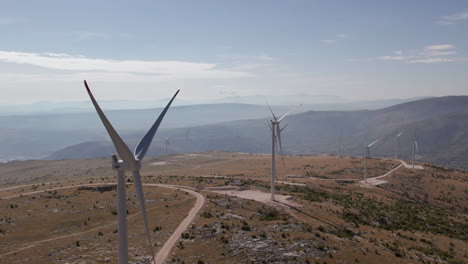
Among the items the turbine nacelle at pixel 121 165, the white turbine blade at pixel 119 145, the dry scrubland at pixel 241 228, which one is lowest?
the dry scrubland at pixel 241 228

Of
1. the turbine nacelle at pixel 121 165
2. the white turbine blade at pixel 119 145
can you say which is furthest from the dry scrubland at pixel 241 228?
the white turbine blade at pixel 119 145

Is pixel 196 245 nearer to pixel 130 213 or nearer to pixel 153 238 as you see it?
pixel 153 238

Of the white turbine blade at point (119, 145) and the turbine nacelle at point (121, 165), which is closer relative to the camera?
the white turbine blade at point (119, 145)

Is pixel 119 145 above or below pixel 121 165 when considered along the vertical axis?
above

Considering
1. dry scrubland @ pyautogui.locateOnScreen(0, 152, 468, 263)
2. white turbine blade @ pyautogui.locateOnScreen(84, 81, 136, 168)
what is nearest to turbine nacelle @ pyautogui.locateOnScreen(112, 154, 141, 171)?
white turbine blade @ pyautogui.locateOnScreen(84, 81, 136, 168)

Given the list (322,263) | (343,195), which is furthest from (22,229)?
(343,195)

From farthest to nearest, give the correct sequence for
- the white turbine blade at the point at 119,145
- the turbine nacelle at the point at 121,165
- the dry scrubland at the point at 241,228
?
the dry scrubland at the point at 241,228 < the turbine nacelle at the point at 121,165 < the white turbine blade at the point at 119,145

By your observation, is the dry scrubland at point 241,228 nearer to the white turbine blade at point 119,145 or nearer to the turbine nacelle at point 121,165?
Answer: the turbine nacelle at point 121,165

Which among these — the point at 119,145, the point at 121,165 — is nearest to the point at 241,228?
the point at 121,165

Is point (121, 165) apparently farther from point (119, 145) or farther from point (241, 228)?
point (241, 228)

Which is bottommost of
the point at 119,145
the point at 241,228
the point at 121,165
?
the point at 241,228

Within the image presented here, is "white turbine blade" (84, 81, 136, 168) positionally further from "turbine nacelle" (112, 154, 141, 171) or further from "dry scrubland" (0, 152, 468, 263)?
"dry scrubland" (0, 152, 468, 263)
